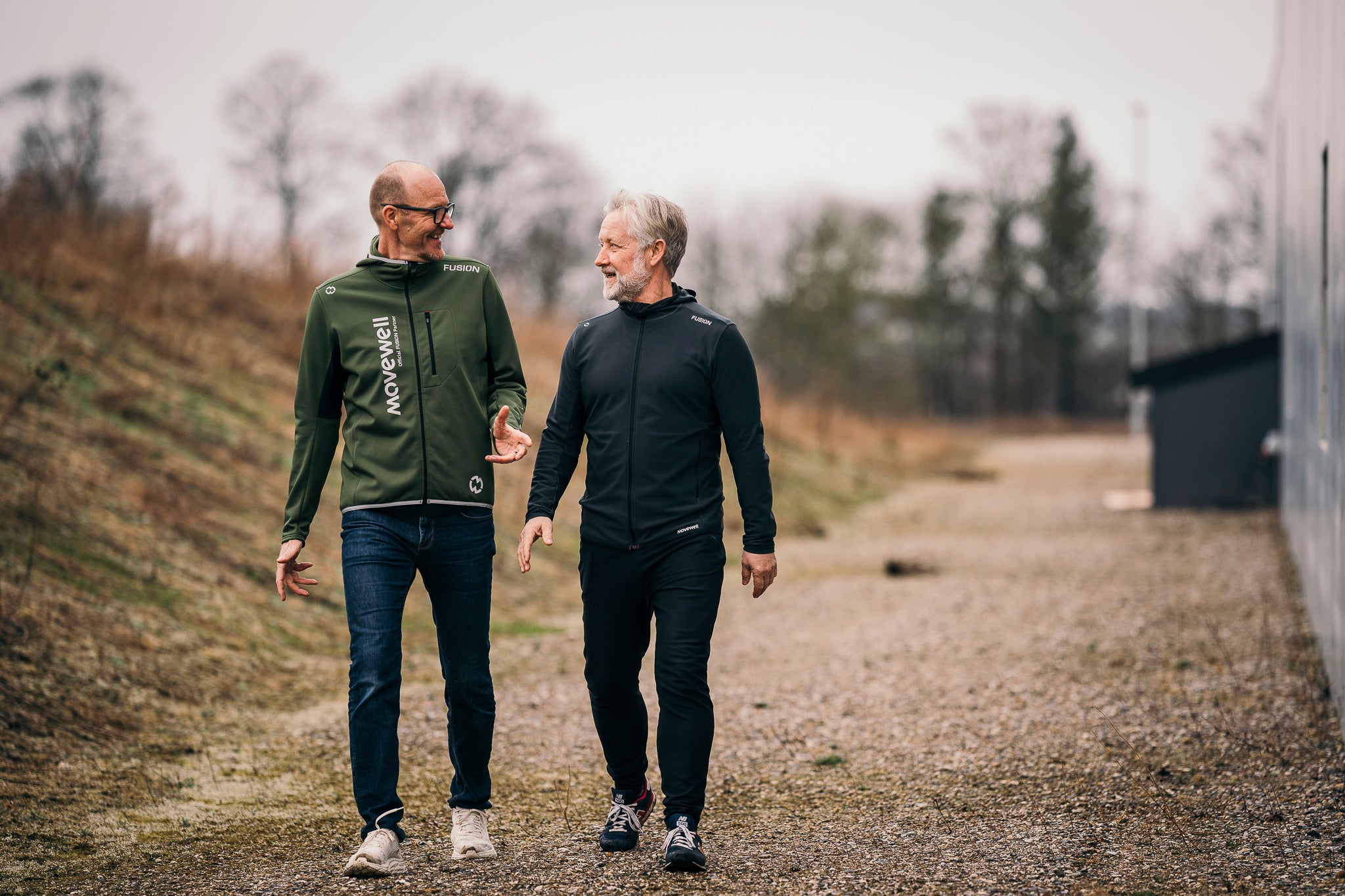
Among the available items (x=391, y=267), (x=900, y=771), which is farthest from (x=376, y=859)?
(x=900, y=771)

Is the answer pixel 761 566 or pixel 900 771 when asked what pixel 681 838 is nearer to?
pixel 761 566

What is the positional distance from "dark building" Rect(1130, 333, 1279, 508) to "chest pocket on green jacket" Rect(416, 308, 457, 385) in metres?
16.2

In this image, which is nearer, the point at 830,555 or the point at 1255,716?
the point at 1255,716

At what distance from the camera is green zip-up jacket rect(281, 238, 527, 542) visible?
3713mm

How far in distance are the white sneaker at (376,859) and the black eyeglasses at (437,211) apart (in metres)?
1.93

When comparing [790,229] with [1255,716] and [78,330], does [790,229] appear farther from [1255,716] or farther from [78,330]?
[1255,716]

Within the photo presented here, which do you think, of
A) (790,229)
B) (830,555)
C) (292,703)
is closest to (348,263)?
(830,555)

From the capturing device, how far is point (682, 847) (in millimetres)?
3666

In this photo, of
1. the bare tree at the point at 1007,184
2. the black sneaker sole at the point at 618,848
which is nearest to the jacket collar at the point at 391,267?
the black sneaker sole at the point at 618,848

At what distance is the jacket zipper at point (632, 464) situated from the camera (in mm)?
3713

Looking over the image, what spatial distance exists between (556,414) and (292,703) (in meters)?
3.38

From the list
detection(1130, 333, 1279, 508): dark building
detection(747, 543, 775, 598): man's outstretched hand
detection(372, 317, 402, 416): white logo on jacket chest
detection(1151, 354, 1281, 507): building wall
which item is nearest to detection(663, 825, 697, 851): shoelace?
detection(747, 543, 775, 598): man's outstretched hand

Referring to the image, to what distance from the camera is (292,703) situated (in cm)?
646

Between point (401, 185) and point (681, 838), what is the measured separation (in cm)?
222
